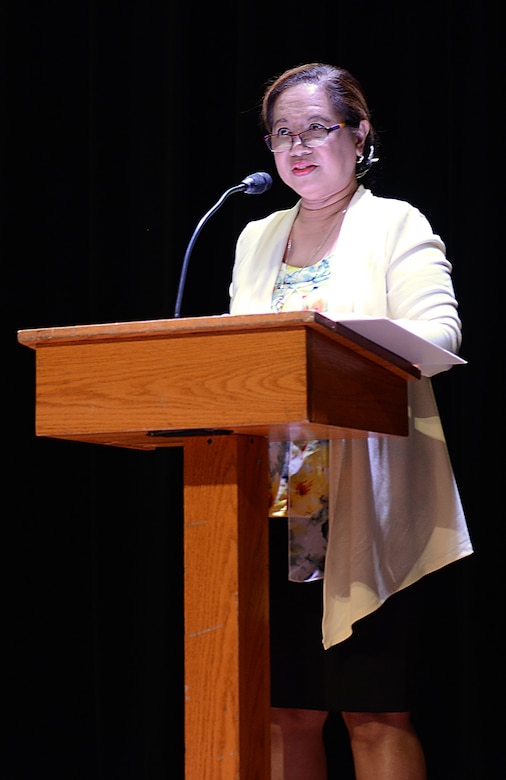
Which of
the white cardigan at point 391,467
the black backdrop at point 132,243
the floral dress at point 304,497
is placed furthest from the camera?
the black backdrop at point 132,243

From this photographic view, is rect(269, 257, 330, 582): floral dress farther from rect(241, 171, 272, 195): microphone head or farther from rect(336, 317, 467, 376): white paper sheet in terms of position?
rect(336, 317, 467, 376): white paper sheet

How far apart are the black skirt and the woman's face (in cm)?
65

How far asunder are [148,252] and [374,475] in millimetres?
1171

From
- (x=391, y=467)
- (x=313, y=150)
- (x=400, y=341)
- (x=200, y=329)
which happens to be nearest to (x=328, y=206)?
(x=313, y=150)

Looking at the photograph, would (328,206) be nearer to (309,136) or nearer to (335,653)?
(309,136)

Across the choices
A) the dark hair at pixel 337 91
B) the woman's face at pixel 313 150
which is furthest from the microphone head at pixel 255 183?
the dark hair at pixel 337 91

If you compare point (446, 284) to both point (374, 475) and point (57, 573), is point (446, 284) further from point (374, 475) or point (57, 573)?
point (57, 573)

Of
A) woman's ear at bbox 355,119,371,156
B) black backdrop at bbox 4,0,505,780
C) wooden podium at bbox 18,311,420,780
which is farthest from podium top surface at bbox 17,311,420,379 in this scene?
black backdrop at bbox 4,0,505,780

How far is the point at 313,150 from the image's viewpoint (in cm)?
198

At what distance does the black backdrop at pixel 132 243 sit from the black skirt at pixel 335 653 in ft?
1.91

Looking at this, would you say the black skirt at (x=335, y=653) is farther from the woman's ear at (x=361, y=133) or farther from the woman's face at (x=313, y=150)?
the woman's ear at (x=361, y=133)

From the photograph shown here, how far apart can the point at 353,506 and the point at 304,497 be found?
12 centimetres

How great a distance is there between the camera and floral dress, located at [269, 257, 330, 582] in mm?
1876

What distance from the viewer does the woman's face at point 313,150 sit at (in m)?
1.98
